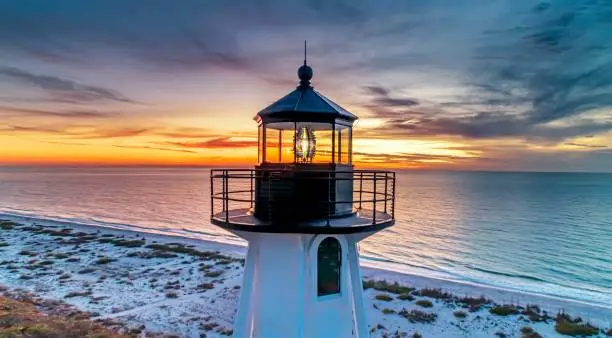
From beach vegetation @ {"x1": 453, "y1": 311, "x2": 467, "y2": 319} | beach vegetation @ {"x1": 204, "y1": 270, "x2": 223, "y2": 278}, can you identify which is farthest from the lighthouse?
beach vegetation @ {"x1": 204, "y1": 270, "x2": 223, "y2": 278}

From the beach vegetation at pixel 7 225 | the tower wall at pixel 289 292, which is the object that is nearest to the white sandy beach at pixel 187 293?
the tower wall at pixel 289 292

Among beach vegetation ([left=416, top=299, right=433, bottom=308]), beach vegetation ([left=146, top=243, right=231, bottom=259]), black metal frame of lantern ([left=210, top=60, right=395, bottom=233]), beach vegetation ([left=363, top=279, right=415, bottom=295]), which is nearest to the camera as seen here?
black metal frame of lantern ([left=210, top=60, right=395, bottom=233])

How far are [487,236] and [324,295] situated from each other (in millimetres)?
34580

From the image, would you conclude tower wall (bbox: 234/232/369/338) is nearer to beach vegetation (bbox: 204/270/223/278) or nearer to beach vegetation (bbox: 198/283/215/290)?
beach vegetation (bbox: 198/283/215/290)

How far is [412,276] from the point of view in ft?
70.4

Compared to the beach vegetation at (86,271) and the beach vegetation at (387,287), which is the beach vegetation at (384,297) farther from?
the beach vegetation at (86,271)

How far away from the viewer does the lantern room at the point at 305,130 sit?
649cm

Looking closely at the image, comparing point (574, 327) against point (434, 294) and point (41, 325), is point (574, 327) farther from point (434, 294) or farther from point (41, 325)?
point (41, 325)

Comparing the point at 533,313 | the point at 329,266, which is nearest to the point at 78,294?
the point at 329,266

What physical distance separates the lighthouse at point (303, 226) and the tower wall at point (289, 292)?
0.02 metres

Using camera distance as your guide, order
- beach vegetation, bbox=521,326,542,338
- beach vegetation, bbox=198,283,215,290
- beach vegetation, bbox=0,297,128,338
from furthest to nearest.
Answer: beach vegetation, bbox=198,283,215,290, beach vegetation, bbox=521,326,542,338, beach vegetation, bbox=0,297,128,338

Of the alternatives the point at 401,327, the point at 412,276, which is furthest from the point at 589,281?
the point at 401,327

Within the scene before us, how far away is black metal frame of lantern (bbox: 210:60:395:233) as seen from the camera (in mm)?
6344

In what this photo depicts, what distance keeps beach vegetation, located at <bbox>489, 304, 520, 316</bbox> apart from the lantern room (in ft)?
38.4
